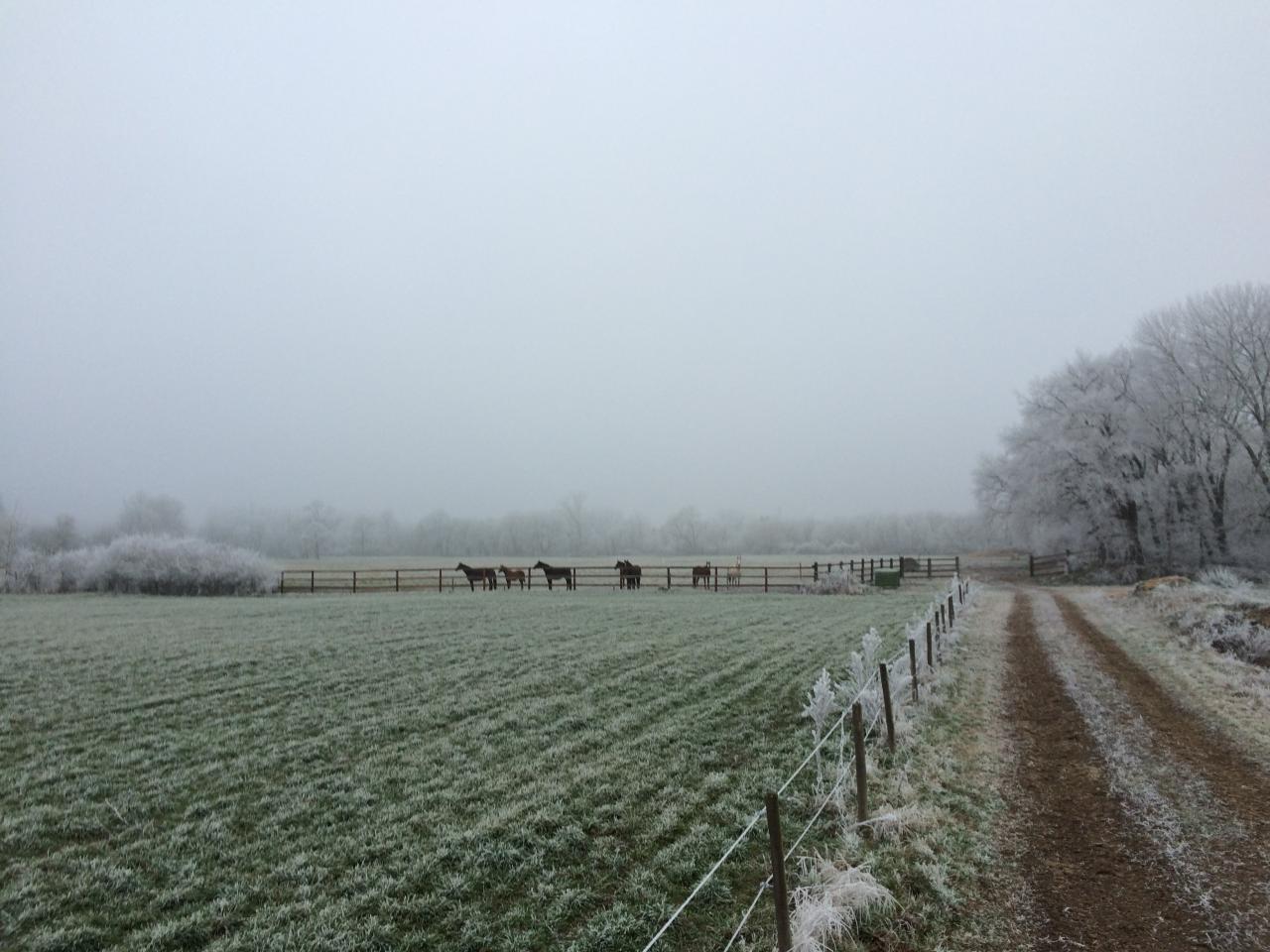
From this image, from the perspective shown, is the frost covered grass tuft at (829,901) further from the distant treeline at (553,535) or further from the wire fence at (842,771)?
the distant treeline at (553,535)

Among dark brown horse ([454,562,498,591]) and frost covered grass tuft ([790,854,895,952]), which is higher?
dark brown horse ([454,562,498,591])

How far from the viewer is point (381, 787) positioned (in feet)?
23.9

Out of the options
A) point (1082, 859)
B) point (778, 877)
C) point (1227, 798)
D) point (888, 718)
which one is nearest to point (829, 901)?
point (778, 877)

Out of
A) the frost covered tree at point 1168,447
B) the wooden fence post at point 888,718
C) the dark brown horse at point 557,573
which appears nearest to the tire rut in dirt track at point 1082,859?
the wooden fence post at point 888,718

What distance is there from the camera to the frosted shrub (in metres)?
34.3

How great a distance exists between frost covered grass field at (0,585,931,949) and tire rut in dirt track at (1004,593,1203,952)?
2364 millimetres

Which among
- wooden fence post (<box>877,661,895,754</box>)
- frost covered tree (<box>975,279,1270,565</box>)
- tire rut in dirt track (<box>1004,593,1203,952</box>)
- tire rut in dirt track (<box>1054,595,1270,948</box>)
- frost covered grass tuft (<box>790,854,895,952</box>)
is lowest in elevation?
tire rut in dirt track (<box>1004,593,1203,952</box>)

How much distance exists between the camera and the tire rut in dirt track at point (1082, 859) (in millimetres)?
4797

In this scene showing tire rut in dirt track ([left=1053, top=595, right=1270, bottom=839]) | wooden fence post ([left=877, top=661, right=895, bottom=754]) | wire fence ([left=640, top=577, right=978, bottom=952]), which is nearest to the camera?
wire fence ([left=640, top=577, right=978, bottom=952])

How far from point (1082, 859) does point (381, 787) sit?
268 inches

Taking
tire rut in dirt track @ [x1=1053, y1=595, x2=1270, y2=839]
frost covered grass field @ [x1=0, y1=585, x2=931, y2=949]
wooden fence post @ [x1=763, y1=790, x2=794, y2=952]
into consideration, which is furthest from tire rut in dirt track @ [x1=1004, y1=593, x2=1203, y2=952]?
frost covered grass field @ [x1=0, y1=585, x2=931, y2=949]

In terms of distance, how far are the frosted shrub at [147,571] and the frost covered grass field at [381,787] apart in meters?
21.9

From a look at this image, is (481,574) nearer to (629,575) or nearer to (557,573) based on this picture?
(557,573)

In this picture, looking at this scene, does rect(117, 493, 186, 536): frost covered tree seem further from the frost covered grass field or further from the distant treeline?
the frost covered grass field
